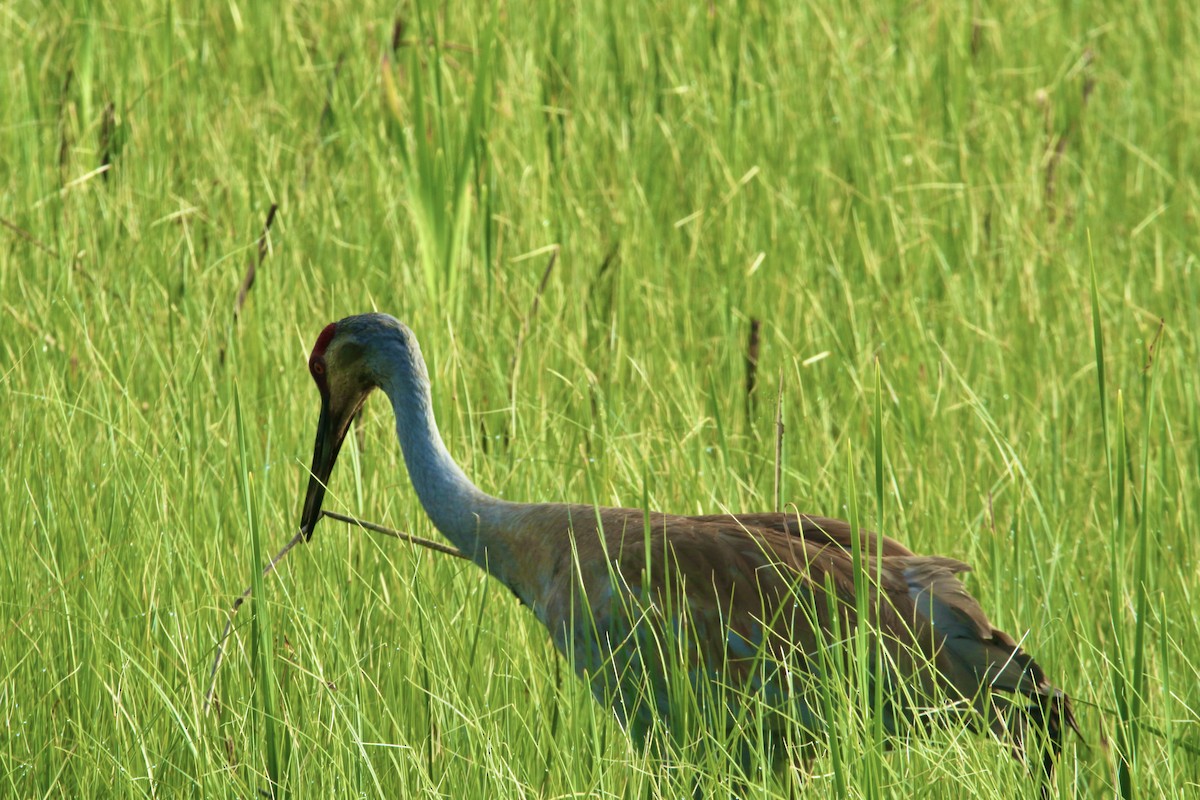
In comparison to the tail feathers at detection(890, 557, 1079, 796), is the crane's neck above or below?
above

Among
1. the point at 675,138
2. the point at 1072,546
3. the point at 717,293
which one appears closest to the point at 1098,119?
the point at 675,138

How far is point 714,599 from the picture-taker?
2.95m

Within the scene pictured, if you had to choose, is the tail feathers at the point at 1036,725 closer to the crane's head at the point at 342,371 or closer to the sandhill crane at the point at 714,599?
the sandhill crane at the point at 714,599

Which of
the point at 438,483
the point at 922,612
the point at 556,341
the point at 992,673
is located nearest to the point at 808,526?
the point at 922,612

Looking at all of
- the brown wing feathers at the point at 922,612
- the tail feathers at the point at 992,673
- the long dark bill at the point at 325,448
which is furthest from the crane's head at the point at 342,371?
the tail feathers at the point at 992,673

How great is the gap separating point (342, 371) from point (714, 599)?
97 centimetres

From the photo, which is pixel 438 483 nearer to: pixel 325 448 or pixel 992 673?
pixel 325 448

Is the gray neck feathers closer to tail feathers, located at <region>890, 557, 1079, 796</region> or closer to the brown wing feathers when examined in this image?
the brown wing feathers

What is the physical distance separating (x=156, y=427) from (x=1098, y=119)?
145 inches

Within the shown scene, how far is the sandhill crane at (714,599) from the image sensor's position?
271cm

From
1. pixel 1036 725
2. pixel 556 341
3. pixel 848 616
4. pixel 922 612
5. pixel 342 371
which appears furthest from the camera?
pixel 556 341

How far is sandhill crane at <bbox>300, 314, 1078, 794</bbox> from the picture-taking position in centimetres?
271

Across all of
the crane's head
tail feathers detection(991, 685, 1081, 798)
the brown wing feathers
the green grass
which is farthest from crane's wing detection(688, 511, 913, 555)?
the crane's head

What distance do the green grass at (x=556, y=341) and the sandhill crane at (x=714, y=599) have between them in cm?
11
